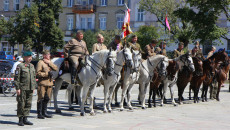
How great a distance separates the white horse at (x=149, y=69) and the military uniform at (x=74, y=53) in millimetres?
2714

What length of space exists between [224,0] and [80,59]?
19.7 metres

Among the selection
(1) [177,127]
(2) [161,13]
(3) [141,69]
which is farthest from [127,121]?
(2) [161,13]

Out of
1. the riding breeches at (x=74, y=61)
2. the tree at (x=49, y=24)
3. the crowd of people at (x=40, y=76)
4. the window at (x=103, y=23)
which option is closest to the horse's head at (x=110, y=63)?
the crowd of people at (x=40, y=76)

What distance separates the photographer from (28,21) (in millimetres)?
44219

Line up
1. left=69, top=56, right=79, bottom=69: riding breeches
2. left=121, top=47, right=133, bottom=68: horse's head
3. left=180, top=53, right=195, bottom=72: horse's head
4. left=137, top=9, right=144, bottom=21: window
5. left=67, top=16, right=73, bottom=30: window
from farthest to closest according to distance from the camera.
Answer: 1. left=67, top=16, right=73, bottom=30: window
2. left=137, top=9, right=144, bottom=21: window
3. left=180, top=53, right=195, bottom=72: horse's head
4. left=121, top=47, right=133, bottom=68: horse's head
5. left=69, top=56, right=79, bottom=69: riding breeches

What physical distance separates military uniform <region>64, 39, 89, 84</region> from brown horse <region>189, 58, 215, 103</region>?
20.9 ft

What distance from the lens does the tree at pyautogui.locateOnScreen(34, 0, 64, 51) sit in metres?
44.9

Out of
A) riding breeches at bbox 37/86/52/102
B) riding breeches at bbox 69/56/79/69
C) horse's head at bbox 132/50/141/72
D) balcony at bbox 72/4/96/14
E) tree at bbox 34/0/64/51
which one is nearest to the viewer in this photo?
riding breeches at bbox 37/86/52/102

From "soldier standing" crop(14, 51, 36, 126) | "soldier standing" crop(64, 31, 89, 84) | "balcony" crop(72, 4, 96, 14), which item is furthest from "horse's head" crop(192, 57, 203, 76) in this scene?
"balcony" crop(72, 4, 96, 14)

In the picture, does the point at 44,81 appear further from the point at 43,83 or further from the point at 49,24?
the point at 49,24

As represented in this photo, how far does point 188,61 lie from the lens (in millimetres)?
15438

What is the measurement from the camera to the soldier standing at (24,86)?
931cm

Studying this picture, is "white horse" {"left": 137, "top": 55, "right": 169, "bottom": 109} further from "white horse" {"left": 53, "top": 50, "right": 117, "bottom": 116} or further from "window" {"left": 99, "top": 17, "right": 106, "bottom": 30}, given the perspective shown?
"window" {"left": 99, "top": 17, "right": 106, "bottom": 30}

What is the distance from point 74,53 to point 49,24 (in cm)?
3479
